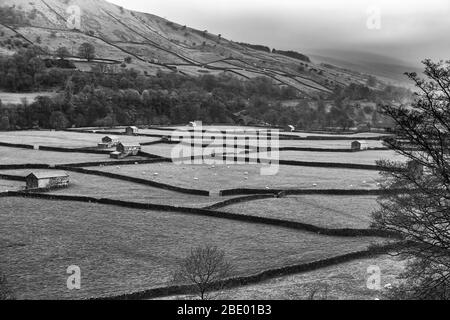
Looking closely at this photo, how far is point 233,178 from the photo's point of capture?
5466 centimetres

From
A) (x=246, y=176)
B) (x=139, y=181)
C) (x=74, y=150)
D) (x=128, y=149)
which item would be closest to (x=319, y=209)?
(x=246, y=176)

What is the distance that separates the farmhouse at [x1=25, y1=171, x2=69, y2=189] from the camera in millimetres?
46562

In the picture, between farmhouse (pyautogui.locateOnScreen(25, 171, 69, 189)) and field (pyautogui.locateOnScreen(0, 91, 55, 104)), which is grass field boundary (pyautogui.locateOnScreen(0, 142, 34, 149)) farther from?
field (pyautogui.locateOnScreen(0, 91, 55, 104))

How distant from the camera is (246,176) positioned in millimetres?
55750

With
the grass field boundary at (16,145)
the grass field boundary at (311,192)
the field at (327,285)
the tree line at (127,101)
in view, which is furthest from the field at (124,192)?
the tree line at (127,101)

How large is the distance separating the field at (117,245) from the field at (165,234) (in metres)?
0.06

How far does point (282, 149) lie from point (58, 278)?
57.6 metres

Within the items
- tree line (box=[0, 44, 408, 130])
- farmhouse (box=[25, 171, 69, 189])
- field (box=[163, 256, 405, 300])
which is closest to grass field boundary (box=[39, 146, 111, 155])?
farmhouse (box=[25, 171, 69, 189])

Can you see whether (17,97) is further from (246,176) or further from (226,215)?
(226,215)

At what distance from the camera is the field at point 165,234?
24531 mm

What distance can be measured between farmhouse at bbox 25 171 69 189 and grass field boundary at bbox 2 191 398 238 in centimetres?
142

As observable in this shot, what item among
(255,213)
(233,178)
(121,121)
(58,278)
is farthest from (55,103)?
(58,278)

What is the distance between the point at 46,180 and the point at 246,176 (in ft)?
66.3
